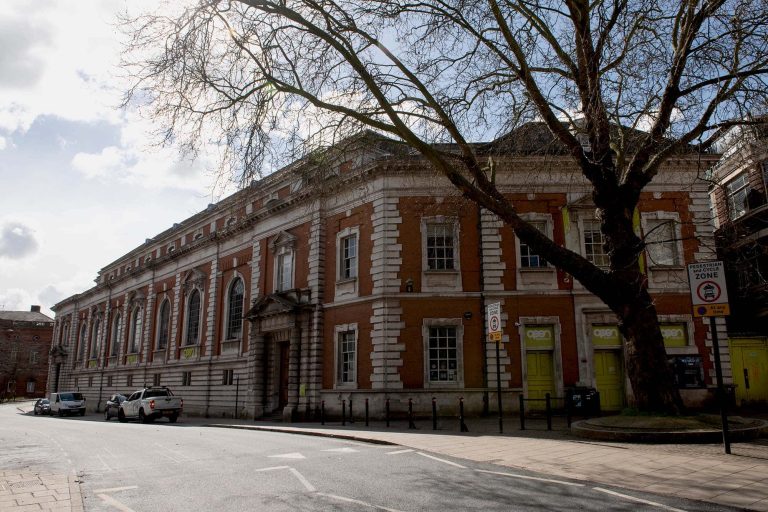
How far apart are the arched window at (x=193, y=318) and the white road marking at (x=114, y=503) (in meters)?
29.1

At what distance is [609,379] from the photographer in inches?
823

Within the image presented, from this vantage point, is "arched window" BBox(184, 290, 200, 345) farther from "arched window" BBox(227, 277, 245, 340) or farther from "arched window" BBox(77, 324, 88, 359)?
"arched window" BBox(77, 324, 88, 359)

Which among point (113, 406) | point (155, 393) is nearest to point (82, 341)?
point (113, 406)

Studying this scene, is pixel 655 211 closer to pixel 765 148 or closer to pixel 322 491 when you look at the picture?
pixel 765 148

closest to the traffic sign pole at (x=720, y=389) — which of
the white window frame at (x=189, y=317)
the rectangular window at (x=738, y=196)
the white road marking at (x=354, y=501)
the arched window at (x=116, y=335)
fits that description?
the white road marking at (x=354, y=501)

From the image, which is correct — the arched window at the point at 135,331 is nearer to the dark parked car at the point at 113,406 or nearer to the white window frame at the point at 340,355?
the dark parked car at the point at 113,406

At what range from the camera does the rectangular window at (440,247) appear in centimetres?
2233

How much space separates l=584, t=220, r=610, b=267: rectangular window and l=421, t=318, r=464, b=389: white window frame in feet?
18.6

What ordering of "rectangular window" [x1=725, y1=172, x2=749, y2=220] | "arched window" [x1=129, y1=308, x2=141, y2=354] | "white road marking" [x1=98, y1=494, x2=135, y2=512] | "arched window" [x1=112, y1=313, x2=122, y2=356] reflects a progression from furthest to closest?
"arched window" [x1=112, y1=313, x2=122, y2=356] < "arched window" [x1=129, y1=308, x2=141, y2=354] < "rectangular window" [x1=725, y1=172, x2=749, y2=220] < "white road marking" [x1=98, y1=494, x2=135, y2=512]

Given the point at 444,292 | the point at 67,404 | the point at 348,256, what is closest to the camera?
the point at 444,292

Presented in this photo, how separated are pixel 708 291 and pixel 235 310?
89.0 ft

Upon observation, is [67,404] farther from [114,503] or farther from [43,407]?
[114,503]

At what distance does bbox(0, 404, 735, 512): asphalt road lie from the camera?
21.5 ft

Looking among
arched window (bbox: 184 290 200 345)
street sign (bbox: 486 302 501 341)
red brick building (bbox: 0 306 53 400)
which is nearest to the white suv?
arched window (bbox: 184 290 200 345)
